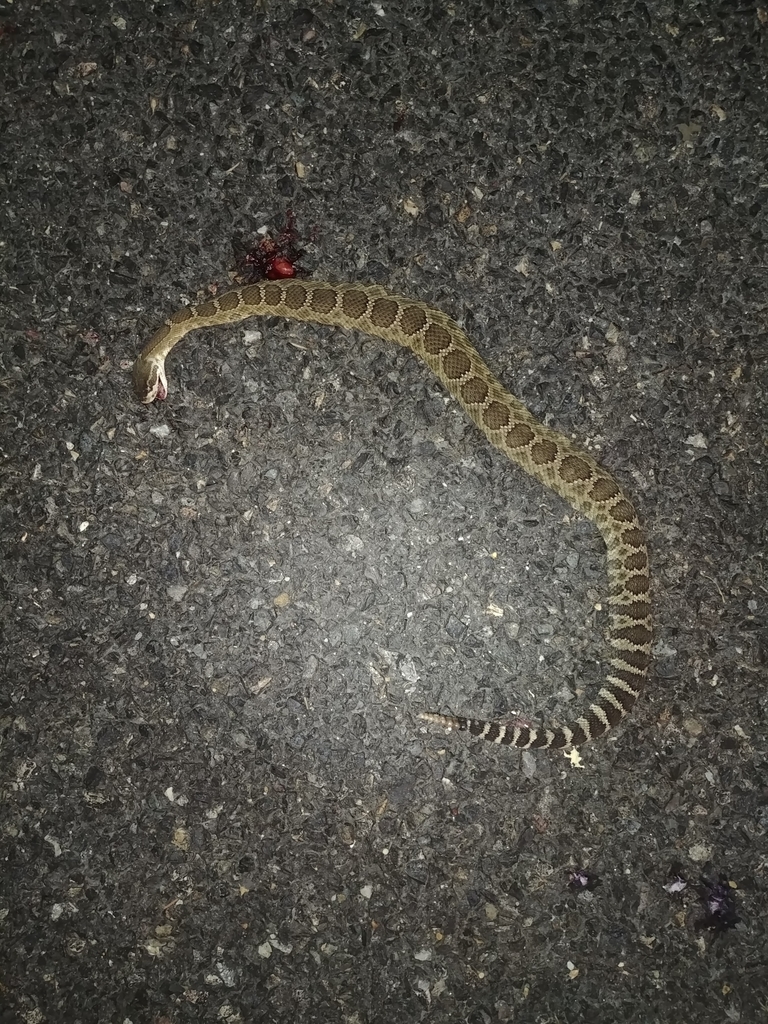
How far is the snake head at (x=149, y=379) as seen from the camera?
353 cm

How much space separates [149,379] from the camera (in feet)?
11.6

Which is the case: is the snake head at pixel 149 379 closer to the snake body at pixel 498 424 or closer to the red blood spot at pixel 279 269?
the snake body at pixel 498 424

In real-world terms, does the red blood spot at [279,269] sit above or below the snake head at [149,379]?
above

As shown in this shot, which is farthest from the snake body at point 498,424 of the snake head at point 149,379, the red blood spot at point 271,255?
the red blood spot at point 271,255

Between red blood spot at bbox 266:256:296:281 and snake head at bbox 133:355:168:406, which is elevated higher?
red blood spot at bbox 266:256:296:281

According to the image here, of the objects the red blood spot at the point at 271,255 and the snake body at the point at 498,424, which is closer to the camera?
the snake body at the point at 498,424

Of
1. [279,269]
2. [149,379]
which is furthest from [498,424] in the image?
[149,379]

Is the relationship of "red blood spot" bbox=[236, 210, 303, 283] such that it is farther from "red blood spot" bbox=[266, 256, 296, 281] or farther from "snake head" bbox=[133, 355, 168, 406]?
"snake head" bbox=[133, 355, 168, 406]

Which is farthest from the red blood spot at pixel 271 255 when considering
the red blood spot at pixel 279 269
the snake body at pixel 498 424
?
the snake body at pixel 498 424

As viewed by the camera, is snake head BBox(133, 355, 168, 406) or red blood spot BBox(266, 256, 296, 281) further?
red blood spot BBox(266, 256, 296, 281)

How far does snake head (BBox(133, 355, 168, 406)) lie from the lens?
3533 millimetres

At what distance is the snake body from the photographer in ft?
11.4

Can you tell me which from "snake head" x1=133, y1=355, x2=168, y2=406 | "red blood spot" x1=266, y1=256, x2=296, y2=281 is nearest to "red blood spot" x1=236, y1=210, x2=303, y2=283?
"red blood spot" x1=266, y1=256, x2=296, y2=281

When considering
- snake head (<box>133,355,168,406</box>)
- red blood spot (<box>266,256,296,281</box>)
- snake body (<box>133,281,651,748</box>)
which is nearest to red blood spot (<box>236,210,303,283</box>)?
red blood spot (<box>266,256,296,281</box>)
